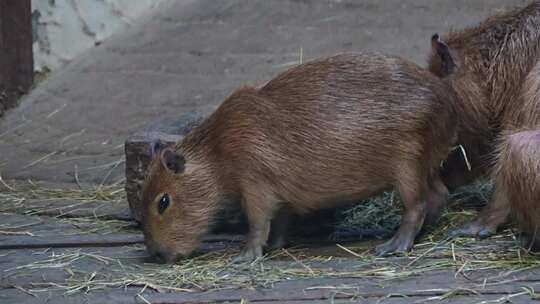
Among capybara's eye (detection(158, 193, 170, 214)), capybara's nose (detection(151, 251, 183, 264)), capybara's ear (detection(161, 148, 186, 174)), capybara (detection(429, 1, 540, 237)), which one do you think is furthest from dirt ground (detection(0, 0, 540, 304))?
capybara (detection(429, 1, 540, 237))

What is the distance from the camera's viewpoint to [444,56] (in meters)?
6.37

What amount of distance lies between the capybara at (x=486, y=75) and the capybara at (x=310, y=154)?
496 millimetres

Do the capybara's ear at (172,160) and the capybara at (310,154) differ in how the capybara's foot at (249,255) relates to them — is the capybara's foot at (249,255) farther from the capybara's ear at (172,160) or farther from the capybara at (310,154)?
the capybara's ear at (172,160)

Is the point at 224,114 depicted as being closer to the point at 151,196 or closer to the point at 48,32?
the point at 151,196

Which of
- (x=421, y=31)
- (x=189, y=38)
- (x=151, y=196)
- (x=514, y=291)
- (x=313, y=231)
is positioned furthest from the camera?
(x=189, y=38)

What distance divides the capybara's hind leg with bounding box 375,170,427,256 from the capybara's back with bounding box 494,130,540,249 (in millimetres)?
407

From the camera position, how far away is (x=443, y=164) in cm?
628

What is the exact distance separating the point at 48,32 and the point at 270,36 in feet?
5.75

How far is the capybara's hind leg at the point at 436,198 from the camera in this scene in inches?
233

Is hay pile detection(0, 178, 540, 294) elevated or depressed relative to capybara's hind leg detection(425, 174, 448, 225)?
depressed

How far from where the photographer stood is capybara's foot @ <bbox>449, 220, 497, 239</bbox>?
590 cm

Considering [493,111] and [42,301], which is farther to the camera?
[493,111]

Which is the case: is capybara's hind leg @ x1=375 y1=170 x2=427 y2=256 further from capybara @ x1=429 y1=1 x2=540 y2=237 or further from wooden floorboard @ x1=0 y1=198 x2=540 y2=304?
capybara @ x1=429 y1=1 x2=540 y2=237

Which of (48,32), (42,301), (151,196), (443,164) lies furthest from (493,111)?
(48,32)
